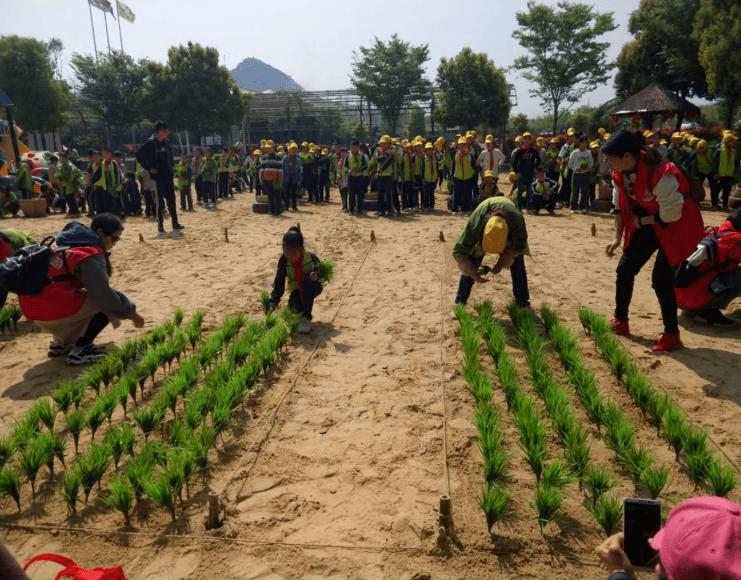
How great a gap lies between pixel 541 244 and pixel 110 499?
8207 mm

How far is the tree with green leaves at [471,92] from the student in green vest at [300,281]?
27.4 metres

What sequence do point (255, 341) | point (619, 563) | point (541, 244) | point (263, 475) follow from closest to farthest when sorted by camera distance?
point (619, 563) → point (263, 475) → point (255, 341) → point (541, 244)

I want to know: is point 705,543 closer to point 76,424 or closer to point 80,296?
point 76,424

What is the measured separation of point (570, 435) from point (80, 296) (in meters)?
3.97

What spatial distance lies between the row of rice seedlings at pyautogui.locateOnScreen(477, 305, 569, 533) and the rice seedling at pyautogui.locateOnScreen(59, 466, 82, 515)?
2.23 metres

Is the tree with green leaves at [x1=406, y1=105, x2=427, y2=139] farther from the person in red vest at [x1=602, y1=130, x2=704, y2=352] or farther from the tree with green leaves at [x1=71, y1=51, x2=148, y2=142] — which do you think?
the person in red vest at [x1=602, y1=130, x2=704, y2=352]

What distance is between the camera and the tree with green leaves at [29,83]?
27906 millimetres

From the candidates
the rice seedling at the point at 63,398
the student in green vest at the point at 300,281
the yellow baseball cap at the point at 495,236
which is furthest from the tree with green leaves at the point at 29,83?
the yellow baseball cap at the point at 495,236

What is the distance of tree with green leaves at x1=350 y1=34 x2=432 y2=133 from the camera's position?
32969 millimetres

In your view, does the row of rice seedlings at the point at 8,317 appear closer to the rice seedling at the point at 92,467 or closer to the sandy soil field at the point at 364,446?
the sandy soil field at the point at 364,446

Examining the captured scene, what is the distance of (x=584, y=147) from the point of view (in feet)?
40.1

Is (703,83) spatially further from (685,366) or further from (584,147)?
(685,366)

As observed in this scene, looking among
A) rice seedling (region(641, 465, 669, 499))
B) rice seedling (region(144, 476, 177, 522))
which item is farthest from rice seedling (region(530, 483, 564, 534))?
rice seedling (region(144, 476, 177, 522))

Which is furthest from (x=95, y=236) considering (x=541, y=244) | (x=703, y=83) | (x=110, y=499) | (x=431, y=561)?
(x=703, y=83)
